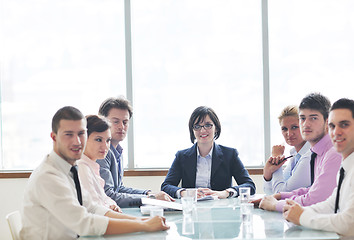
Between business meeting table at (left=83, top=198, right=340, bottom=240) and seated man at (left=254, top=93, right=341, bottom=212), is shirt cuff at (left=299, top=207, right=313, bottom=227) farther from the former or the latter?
seated man at (left=254, top=93, right=341, bottom=212)

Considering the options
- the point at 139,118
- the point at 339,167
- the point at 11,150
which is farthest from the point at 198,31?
the point at 339,167

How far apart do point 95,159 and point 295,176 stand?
129cm

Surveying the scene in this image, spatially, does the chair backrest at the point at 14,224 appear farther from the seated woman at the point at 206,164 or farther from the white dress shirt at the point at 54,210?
the seated woman at the point at 206,164

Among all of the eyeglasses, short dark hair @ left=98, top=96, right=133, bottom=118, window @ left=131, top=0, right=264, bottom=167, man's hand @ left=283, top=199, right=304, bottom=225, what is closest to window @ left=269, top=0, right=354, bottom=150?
window @ left=131, top=0, right=264, bottom=167

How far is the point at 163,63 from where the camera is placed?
16.6ft

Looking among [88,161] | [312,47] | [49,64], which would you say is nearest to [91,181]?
[88,161]

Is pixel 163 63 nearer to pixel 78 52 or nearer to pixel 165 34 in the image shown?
pixel 165 34

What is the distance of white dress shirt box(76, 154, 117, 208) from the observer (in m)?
2.67

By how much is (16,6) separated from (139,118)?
1.75m

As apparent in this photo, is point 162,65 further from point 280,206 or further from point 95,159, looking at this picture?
point 280,206

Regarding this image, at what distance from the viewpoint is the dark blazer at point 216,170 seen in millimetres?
3668

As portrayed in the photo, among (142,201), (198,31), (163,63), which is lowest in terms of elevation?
(142,201)

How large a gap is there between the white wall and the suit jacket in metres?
1.29

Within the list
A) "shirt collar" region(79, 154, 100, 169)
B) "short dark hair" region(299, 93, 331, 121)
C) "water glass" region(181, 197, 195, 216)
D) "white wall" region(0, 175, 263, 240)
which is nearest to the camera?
"water glass" region(181, 197, 195, 216)
